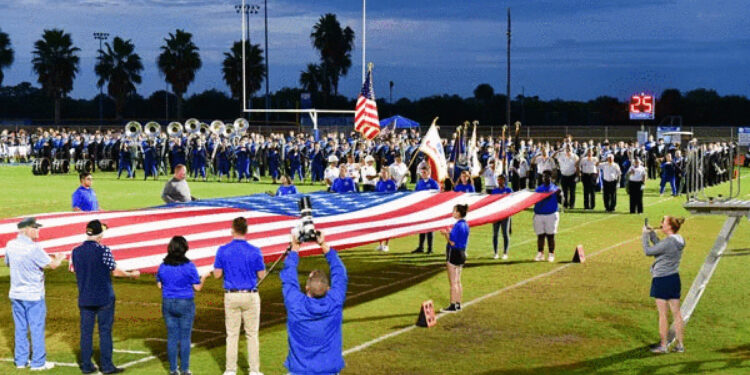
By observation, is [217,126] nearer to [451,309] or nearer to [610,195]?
[610,195]

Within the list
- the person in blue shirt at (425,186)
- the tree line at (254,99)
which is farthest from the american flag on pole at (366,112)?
the tree line at (254,99)

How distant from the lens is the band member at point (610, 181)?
2650 cm

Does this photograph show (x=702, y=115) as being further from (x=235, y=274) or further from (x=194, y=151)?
(x=235, y=274)

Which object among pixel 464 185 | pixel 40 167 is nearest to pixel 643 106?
pixel 40 167

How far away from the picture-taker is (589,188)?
91.7 feet

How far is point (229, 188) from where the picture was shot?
115 ft

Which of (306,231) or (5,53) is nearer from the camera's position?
(306,231)

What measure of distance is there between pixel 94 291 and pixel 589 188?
20.3 meters

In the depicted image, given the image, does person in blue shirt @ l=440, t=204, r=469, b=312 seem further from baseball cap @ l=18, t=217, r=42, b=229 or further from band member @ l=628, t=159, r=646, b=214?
band member @ l=628, t=159, r=646, b=214

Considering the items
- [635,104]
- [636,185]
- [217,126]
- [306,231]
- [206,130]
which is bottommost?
[636,185]

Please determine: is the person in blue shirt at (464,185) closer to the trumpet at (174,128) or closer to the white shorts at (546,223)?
the white shorts at (546,223)

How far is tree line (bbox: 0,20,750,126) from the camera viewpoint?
3403 inches

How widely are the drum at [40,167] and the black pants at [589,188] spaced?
84.1 ft

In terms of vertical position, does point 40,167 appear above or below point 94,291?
below
